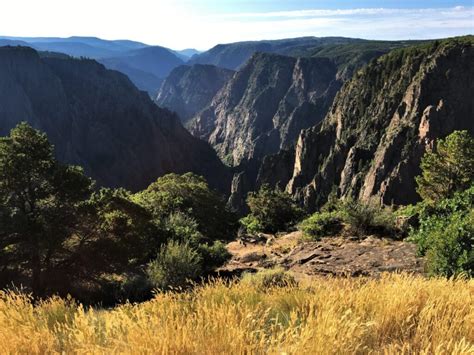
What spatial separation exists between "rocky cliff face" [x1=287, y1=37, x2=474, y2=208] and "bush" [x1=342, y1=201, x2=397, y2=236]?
5967 centimetres

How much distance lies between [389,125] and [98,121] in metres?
85.4

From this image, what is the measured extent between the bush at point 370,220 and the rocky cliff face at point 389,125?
59666mm

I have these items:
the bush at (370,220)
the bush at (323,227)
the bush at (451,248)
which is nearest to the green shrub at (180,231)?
the bush at (323,227)

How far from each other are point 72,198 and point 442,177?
28.2 m

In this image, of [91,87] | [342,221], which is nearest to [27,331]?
[342,221]

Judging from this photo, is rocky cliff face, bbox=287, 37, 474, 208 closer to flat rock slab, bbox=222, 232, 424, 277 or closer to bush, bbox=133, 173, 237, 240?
bush, bbox=133, 173, 237, 240

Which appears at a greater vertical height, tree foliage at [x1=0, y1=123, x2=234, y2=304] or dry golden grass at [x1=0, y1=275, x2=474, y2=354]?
dry golden grass at [x1=0, y1=275, x2=474, y2=354]

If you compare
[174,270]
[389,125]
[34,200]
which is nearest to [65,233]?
[34,200]

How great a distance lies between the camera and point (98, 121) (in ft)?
433

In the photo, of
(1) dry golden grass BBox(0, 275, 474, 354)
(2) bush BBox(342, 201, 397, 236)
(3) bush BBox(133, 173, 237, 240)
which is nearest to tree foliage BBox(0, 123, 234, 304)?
(2) bush BBox(342, 201, 397, 236)

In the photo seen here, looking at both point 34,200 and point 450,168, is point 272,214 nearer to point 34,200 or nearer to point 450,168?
point 450,168

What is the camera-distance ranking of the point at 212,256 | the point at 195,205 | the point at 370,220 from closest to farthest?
the point at 370,220
the point at 212,256
the point at 195,205

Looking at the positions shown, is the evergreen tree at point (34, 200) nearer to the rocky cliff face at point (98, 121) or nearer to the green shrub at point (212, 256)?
the green shrub at point (212, 256)

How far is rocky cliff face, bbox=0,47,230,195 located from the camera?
119 meters
